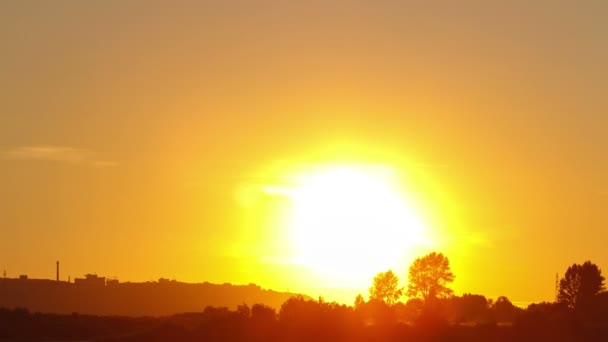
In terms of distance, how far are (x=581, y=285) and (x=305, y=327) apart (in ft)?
158

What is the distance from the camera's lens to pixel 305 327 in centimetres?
10525

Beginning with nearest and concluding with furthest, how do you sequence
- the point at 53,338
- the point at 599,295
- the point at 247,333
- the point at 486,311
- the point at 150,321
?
1. the point at 247,333
2. the point at 53,338
3. the point at 150,321
4. the point at 599,295
5. the point at 486,311

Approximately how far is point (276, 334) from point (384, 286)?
5396cm

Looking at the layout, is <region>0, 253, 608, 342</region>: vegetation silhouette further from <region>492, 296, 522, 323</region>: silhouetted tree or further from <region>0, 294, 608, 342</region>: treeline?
<region>492, 296, 522, 323</region>: silhouetted tree

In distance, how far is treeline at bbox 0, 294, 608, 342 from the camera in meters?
103

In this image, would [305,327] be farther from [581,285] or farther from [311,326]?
[581,285]

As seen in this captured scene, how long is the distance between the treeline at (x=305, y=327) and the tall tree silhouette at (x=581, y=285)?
10714mm

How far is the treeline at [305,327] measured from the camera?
103m

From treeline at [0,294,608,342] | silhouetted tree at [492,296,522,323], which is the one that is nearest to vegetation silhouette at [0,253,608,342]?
treeline at [0,294,608,342]

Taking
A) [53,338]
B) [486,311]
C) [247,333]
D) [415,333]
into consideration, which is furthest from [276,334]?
[486,311]

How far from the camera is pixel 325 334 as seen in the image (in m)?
105

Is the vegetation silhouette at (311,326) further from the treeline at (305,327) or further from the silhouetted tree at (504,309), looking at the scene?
the silhouetted tree at (504,309)

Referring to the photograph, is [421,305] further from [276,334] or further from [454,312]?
[276,334]

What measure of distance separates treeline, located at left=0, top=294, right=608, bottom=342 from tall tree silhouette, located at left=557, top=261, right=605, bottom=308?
10714mm
